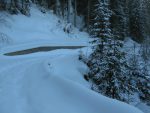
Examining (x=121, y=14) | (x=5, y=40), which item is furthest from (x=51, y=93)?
(x=121, y=14)

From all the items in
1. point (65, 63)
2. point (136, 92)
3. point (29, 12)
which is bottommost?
point (136, 92)

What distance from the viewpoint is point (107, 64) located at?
15211mm

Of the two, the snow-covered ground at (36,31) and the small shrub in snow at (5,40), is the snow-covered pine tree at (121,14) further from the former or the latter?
the small shrub in snow at (5,40)

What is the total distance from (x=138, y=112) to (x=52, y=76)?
4.61 m

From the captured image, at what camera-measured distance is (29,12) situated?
1517 inches

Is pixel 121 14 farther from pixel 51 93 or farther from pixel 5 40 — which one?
pixel 51 93

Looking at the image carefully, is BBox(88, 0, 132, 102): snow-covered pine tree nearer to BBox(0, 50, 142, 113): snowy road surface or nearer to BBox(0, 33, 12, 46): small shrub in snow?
BBox(0, 50, 142, 113): snowy road surface

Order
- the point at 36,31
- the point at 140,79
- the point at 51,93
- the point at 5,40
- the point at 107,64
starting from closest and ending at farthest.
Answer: the point at 51,93 → the point at 107,64 → the point at 140,79 → the point at 5,40 → the point at 36,31

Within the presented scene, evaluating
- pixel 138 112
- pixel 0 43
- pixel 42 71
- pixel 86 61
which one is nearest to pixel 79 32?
pixel 0 43

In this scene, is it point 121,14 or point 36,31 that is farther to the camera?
point 121,14

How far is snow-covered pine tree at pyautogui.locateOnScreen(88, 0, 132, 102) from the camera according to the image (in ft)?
48.5

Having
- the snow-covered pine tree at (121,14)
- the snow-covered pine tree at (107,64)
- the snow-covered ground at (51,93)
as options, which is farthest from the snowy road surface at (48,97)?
the snow-covered pine tree at (121,14)

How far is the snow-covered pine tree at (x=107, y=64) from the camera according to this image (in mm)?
14797

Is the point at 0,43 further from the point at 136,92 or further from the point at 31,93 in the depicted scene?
the point at 31,93
